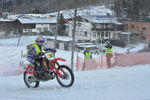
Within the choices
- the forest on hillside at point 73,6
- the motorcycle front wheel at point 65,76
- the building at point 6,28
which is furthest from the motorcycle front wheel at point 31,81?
the building at point 6,28

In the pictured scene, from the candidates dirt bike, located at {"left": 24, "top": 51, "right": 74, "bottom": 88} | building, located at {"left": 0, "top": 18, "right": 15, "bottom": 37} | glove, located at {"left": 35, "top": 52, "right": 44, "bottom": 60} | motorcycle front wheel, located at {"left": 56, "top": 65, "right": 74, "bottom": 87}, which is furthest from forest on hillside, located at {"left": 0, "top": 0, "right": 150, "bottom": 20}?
building, located at {"left": 0, "top": 18, "right": 15, "bottom": 37}

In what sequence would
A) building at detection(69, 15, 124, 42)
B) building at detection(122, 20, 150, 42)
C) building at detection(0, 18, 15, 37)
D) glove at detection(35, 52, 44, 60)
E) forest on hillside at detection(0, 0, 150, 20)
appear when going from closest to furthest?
glove at detection(35, 52, 44, 60)
forest on hillside at detection(0, 0, 150, 20)
building at detection(0, 18, 15, 37)
building at detection(122, 20, 150, 42)
building at detection(69, 15, 124, 42)

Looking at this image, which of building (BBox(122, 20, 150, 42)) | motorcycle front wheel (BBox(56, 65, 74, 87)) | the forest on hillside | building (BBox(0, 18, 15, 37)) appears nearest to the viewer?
motorcycle front wheel (BBox(56, 65, 74, 87))

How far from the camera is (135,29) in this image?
45906 millimetres

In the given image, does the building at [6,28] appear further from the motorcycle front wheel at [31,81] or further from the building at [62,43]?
the motorcycle front wheel at [31,81]

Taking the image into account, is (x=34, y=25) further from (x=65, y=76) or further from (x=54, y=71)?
(x=65, y=76)

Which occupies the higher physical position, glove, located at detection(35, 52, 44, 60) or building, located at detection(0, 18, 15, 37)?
building, located at detection(0, 18, 15, 37)

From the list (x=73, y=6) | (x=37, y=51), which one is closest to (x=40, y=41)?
(x=37, y=51)

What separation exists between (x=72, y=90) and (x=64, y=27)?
125 feet

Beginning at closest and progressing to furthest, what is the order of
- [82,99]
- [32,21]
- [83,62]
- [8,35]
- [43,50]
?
1. [82,99]
2. [43,50]
3. [83,62]
4. [8,35]
5. [32,21]

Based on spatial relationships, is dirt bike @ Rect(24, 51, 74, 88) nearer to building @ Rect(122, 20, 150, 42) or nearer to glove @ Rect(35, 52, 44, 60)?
glove @ Rect(35, 52, 44, 60)

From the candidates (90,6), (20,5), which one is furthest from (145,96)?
(20,5)

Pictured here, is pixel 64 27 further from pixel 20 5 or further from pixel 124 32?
pixel 20 5

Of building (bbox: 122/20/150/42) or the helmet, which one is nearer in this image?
the helmet
